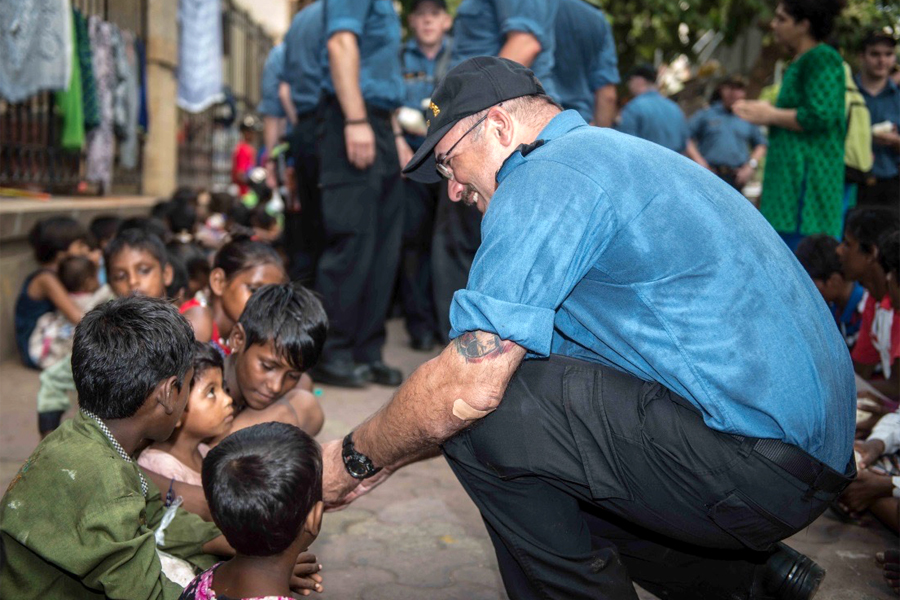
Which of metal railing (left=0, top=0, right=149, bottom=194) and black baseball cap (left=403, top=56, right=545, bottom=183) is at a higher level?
black baseball cap (left=403, top=56, right=545, bottom=183)

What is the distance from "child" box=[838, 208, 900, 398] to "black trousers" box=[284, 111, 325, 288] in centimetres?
259

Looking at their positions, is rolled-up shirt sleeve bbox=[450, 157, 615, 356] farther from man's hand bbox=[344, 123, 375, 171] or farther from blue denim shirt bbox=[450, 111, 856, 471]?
man's hand bbox=[344, 123, 375, 171]

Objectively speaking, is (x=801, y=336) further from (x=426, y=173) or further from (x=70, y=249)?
(x=70, y=249)

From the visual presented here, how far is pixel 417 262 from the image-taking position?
6152mm

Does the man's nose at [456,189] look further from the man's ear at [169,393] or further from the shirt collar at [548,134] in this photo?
the man's ear at [169,393]

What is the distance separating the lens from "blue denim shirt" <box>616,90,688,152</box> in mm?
7039

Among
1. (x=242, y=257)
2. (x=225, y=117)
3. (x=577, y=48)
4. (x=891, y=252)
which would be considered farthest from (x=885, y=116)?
(x=225, y=117)

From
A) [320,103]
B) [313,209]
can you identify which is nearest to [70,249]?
[313,209]

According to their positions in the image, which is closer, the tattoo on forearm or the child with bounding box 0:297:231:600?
the tattoo on forearm

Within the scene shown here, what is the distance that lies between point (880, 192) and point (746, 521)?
14.8 feet

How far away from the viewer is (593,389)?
2.03 metres

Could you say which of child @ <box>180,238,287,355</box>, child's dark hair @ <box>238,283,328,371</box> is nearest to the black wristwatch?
child's dark hair @ <box>238,283,328,371</box>

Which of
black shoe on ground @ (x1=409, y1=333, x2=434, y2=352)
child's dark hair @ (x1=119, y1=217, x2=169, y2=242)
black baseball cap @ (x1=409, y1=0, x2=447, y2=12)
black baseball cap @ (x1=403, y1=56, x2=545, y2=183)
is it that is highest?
black baseball cap @ (x1=409, y1=0, x2=447, y2=12)

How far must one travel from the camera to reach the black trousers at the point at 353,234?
468cm
